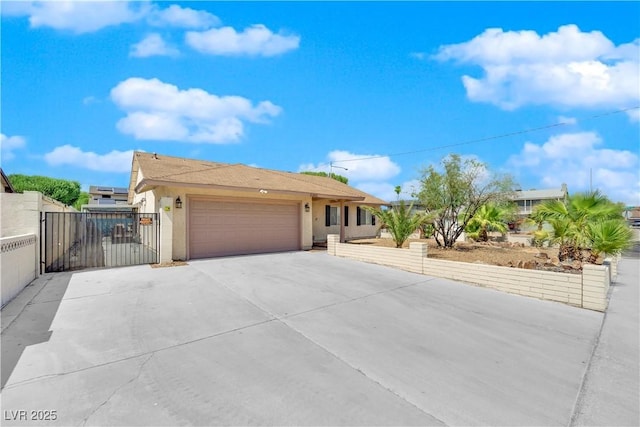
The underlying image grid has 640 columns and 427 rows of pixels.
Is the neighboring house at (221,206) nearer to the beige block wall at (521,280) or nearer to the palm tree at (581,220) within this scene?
the beige block wall at (521,280)

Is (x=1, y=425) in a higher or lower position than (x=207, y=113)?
lower

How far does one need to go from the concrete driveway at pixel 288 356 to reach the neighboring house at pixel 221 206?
3901mm

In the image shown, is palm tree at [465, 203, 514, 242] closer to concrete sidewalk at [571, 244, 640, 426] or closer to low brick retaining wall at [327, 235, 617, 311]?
low brick retaining wall at [327, 235, 617, 311]

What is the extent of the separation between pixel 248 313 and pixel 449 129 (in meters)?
17.5

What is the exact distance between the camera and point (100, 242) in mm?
9141

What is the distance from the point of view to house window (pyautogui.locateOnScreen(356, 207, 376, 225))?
20.3 metres

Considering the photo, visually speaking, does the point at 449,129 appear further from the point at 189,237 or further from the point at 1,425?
the point at 1,425

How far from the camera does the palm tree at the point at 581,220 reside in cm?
851

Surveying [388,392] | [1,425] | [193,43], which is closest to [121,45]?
[193,43]

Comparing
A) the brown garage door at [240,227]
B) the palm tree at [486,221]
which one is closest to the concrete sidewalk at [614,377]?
the brown garage door at [240,227]

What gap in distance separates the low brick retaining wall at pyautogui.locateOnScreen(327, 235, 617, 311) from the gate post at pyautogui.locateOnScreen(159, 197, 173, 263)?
7.60 meters

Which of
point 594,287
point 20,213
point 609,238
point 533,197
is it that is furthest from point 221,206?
point 533,197

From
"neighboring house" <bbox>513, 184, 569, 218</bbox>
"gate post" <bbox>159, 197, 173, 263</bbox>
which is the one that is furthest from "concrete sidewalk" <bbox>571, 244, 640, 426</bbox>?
"neighboring house" <bbox>513, 184, 569, 218</bbox>

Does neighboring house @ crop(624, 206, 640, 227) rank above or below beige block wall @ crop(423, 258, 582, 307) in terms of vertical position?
above
